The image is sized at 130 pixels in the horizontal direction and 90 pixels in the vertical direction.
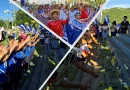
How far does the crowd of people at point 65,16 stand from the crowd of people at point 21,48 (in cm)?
25

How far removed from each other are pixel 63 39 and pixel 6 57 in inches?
105

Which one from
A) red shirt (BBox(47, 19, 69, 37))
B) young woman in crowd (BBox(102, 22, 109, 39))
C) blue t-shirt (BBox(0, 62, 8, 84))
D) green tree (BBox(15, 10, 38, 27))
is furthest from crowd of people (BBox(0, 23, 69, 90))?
young woman in crowd (BBox(102, 22, 109, 39))

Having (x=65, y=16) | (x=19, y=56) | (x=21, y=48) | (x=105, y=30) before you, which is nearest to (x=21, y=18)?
(x=65, y=16)

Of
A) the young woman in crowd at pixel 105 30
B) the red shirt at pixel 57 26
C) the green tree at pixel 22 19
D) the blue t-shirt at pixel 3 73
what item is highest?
the red shirt at pixel 57 26

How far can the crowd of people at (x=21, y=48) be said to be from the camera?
4161 mm

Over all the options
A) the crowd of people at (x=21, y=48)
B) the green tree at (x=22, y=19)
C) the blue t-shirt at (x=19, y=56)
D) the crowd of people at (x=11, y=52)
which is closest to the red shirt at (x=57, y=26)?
the crowd of people at (x=21, y=48)

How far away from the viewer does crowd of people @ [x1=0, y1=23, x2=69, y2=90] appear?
416cm

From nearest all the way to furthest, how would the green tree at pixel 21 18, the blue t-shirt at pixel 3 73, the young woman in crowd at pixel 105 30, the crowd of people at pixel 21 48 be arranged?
the crowd of people at pixel 21 48, the green tree at pixel 21 18, the blue t-shirt at pixel 3 73, the young woman in crowd at pixel 105 30

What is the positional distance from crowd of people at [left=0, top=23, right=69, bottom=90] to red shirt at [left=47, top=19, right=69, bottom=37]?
245 mm

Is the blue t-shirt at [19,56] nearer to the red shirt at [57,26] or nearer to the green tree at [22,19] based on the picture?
the green tree at [22,19]

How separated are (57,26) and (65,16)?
137 mm

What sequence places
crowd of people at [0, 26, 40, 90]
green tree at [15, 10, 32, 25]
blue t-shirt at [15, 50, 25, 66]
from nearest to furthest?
1. green tree at [15, 10, 32, 25]
2. crowd of people at [0, 26, 40, 90]
3. blue t-shirt at [15, 50, 25, 66]

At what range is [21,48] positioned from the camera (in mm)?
6695

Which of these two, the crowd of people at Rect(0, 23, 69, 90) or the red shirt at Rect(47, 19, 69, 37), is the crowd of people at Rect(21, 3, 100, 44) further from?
the crowd of people at Rect(0, 23, 69, 90)
